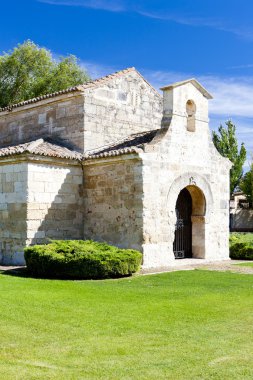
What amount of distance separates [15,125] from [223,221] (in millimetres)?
9235

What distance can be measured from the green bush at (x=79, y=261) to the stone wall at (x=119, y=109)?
201 inches

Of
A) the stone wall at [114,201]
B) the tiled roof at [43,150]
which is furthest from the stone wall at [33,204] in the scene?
the stone wall at [114,201]

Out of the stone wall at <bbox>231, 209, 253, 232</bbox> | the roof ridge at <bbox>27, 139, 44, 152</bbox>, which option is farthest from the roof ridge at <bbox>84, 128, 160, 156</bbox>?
the stone wall at <bbox>231, 209, 253, 232</bbox>

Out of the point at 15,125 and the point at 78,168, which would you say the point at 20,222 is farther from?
the point at 15,125

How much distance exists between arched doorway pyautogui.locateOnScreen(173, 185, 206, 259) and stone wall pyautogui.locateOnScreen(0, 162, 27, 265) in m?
5.44

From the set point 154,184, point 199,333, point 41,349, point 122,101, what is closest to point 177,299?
point 199,333

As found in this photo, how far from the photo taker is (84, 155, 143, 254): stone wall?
1438 cm

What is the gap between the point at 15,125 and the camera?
19.8 meters

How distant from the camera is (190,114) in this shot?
653 inches

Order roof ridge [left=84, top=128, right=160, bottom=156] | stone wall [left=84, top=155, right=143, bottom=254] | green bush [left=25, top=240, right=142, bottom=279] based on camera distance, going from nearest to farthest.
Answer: green bush [left=25, top=240, right=142, bottom=279], stone wall [left=84, top=155, right=143, bottom=254], roof ridge [left=84, top=128, right=160, bottom=156]

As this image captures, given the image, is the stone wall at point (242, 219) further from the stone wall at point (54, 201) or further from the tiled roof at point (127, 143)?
the stone wall at point (54, 201)

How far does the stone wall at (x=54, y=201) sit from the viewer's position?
1448 cm

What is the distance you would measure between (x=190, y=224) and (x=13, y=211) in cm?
635

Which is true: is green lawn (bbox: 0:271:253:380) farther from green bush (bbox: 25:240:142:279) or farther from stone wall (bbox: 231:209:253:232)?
stone wall (bbox: 231:209:253:232)
